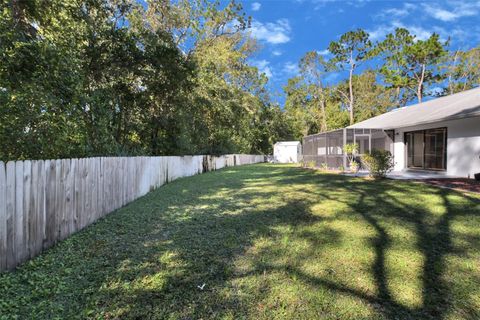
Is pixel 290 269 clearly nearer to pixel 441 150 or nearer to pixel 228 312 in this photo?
pixel 228 312

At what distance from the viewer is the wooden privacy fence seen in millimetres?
2859

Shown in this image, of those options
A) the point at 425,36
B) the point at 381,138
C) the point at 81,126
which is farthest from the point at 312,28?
the point at 81,126

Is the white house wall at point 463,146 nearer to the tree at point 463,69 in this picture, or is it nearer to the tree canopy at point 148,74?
the tree canopy at point 148,74

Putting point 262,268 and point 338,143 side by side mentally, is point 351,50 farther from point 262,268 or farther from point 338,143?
point 262,268

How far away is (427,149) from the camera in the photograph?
12.7m

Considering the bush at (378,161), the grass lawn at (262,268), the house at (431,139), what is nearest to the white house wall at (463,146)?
the house at (431,139)

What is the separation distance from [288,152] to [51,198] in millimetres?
33774

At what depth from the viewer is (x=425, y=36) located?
26.9m

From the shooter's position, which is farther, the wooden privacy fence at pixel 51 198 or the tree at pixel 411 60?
the tree at pixel 411 60

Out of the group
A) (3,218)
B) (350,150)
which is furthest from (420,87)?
(3,218)

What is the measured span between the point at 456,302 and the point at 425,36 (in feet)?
106

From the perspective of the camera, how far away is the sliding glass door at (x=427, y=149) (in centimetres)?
1158

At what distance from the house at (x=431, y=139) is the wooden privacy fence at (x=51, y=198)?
1071 centimetres

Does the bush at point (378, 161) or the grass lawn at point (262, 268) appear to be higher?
the bush at point (378, 161)
